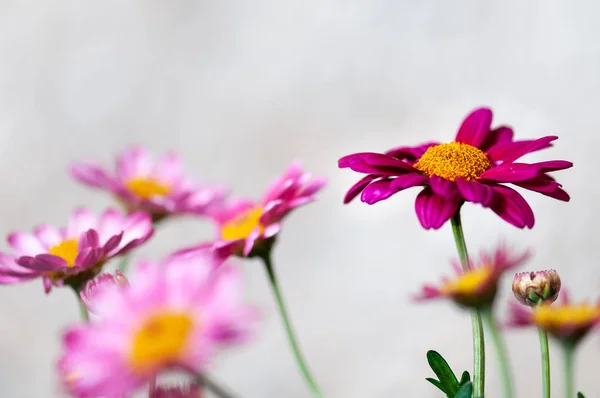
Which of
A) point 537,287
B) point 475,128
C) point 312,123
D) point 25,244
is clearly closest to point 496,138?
point 475,128

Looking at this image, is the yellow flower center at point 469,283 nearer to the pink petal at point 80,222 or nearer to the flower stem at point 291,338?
the flower stem at point 291,338

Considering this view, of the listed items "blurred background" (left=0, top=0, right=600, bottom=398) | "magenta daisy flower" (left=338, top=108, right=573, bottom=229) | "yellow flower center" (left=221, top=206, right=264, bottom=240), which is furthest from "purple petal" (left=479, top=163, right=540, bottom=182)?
"blurred background" (left=0, top=0, right=600, bottom=398)

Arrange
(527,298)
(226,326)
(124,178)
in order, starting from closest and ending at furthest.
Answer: (226,326) < (527,298) < (124,178)

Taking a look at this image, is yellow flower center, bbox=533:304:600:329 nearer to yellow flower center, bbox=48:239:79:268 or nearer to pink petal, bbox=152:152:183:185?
yellow flower center, bbox=48:239:79:268

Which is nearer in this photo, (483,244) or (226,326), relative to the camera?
(226,326)

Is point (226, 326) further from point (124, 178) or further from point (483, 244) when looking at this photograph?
point (483, 244)

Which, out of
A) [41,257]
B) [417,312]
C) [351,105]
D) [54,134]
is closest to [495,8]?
[351,105]

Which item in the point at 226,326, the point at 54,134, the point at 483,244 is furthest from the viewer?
the point at 54,134

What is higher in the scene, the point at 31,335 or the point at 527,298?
the point at 31,335

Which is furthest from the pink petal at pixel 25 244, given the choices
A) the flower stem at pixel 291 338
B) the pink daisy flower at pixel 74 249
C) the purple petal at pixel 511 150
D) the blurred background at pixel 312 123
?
the blurred background at pixel 312 123

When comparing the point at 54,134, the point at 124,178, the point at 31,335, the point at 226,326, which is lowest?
the point at 226,326
